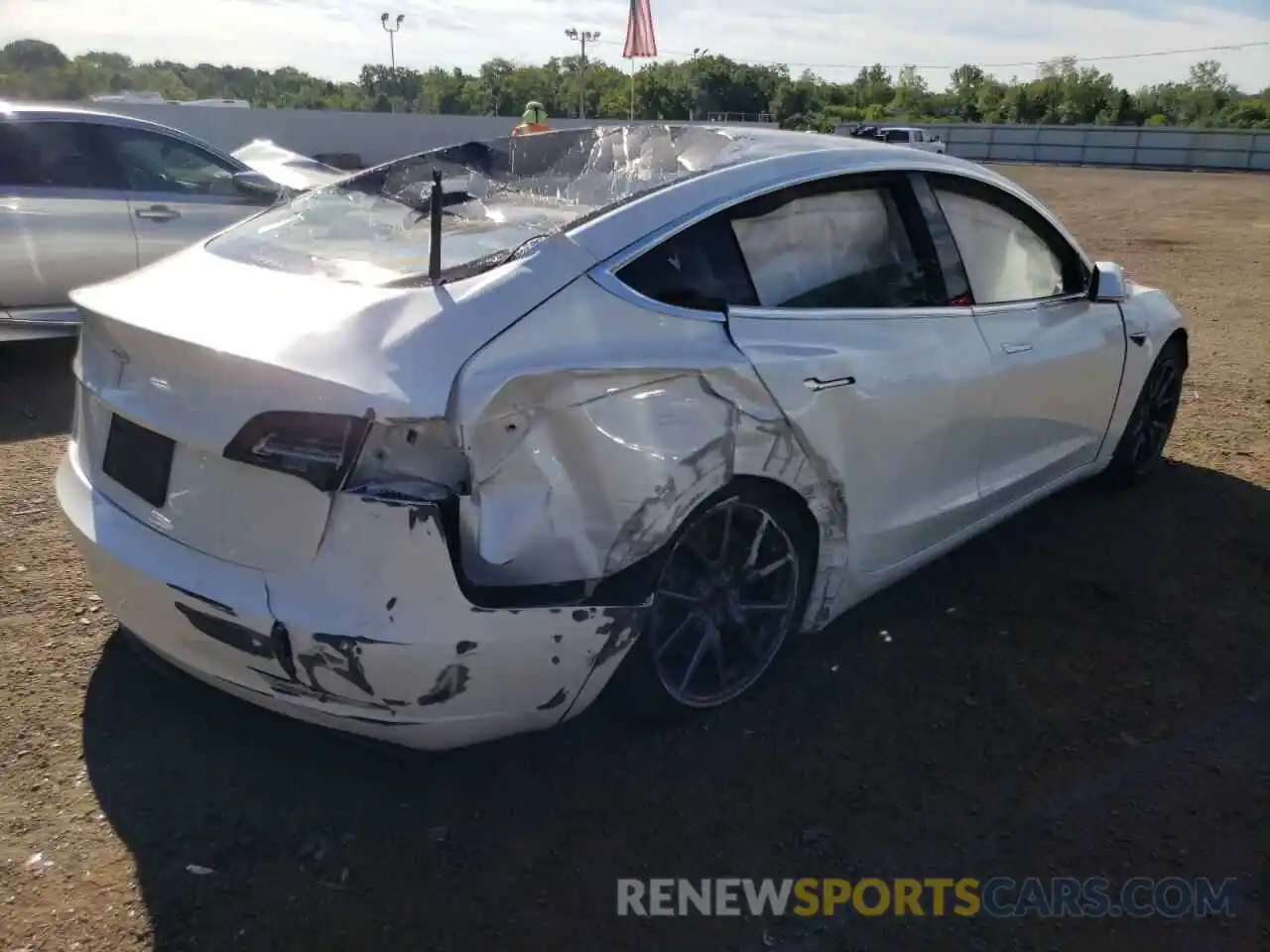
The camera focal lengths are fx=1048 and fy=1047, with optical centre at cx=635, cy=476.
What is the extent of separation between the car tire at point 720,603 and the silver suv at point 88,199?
5077mm

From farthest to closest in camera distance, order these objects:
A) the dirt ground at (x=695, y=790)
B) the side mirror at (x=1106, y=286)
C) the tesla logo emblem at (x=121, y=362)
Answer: the side mirror at (x=1106, y=286) → the tesla logo emblem at (x=121, y=362) → the dirt ground at (x=695, y=790)

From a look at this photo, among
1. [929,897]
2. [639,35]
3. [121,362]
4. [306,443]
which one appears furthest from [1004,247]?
[639,35]

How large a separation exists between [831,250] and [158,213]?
5363mm

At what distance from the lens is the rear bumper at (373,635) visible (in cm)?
226

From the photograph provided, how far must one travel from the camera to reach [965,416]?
354 cm

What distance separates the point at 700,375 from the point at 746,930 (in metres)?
1.33

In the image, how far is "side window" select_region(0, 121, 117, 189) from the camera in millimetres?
6371

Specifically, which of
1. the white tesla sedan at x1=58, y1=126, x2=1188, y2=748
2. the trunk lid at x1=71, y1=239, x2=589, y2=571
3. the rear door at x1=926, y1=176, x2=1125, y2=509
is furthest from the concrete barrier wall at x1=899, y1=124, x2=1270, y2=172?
the trunk lid at x1=71, y1=239, x2=589, y2=571

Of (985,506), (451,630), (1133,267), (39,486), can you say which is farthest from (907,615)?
(1133,267)

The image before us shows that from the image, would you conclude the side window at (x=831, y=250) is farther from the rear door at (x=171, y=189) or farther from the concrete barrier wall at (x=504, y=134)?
the concrete barrier wall at (x=504, y=134)

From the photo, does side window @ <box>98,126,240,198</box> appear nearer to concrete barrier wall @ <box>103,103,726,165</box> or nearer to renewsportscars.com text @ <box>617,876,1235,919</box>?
renewsportscars.com text @ <box>617,876,1235,919</box>

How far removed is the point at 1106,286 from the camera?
4285 millimetres

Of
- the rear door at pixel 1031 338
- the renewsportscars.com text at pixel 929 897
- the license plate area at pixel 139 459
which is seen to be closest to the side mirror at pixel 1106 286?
the rear door at pixel 1031 338

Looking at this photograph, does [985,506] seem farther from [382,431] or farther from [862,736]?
[382,431]
